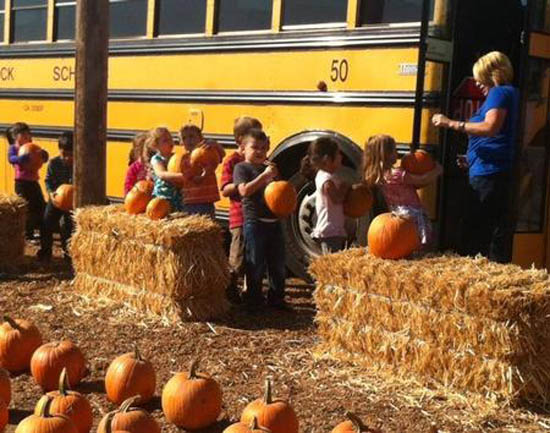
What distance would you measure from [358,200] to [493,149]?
36.9 inches

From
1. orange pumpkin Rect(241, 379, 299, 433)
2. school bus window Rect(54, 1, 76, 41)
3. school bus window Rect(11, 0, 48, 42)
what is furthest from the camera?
school bus window Rect(11, 0, 48, 42)

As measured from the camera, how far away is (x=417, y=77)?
5.96 meters

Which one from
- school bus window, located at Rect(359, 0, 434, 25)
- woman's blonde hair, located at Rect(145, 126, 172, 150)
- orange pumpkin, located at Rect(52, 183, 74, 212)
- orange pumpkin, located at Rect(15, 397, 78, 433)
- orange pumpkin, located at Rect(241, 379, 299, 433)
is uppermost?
school bus window, located at Rect(359, 0, 434, 25)

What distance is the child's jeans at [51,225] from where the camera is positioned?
8062mm

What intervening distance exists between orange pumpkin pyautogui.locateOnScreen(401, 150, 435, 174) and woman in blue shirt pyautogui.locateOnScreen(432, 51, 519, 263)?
0.26 m

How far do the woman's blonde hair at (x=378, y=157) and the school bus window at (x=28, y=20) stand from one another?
17.7 ft

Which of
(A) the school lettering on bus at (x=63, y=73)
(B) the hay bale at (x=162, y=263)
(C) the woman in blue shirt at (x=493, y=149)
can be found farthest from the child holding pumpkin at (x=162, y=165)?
(A) the school lettering on bus at (x=63, y=73)

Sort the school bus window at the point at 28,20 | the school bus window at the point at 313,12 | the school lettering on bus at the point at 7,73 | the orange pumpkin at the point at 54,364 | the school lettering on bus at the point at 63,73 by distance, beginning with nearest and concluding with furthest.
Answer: the orange pumpkin at the point at 54,364 → the school bus window at the point at 313,12 → the school lettering on bus at the point at 63,73 → the school bus window at the point at 28,20 → the school lettering on bus at the point at 7,73

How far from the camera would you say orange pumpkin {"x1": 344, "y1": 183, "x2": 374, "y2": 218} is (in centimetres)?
593

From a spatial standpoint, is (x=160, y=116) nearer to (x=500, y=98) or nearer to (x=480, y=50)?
(x=480, y=50)

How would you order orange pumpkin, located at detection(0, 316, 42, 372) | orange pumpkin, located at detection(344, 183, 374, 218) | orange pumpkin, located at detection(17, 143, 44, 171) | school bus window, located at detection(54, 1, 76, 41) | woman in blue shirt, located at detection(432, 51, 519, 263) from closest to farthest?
orange pumpkin, located at detection(0, 316, 42, 372) → woman in blue shirt, located at detection(432, 51, 519, 263) → orange pumpkin, located at detection(344, 183, 374, 218) → orange pumpkin, located at detection(17, 143, 44, 171) → school bus window, located at detection(54, 1, 76, 41)

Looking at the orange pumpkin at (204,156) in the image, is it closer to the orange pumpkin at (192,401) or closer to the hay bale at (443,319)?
the hay bale at (443,319)

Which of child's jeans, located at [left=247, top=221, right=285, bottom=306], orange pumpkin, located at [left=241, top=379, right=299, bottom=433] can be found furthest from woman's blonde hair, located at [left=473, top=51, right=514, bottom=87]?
orange pumpkin, located at [left=241, top=379, right=299, bottom=433]

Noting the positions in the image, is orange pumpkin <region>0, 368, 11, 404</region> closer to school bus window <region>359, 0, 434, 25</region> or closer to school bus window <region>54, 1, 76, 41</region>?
Result: school bus window <region>359, 0, 434, 25</region>
